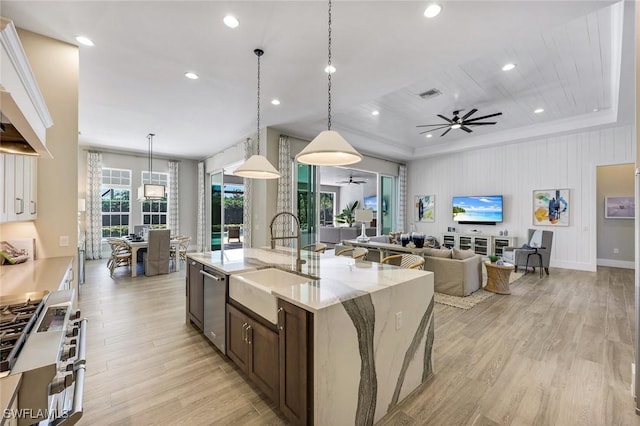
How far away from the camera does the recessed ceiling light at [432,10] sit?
240 centimetres

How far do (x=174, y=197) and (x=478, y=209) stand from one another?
9.42 meters

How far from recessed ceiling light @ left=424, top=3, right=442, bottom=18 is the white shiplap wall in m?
6.30

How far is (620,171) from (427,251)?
6.14 meters

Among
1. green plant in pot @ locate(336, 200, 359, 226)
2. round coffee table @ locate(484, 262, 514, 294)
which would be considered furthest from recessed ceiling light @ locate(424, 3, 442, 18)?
green plant in pot @ locate(336, 200, 359, 226)

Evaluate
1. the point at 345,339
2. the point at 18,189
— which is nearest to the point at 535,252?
the point at 345,339

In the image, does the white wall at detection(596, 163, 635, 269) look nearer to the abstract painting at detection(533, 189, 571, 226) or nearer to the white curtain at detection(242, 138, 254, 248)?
the abstract painting at detection(533, 189, 571, 226)

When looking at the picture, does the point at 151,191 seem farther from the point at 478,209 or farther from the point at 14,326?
A: the point at 478,209

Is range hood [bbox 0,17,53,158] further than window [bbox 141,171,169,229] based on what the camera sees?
No

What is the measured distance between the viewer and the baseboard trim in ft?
22.0

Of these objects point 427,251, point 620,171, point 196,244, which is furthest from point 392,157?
point 196,244

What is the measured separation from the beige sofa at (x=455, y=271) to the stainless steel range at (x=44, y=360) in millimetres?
4469

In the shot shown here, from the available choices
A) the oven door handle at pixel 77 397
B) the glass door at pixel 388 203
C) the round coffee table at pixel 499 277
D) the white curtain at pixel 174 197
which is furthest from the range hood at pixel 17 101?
the glass door at pixel 388 203

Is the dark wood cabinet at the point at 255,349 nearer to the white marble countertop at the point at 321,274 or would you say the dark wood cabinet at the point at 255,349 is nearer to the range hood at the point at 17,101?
the white marble countertop at the point at 321,274

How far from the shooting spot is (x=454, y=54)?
3137 mm
